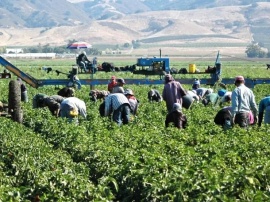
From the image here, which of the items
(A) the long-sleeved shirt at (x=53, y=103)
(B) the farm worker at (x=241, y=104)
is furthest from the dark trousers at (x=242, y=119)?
(A) the long-sleeved shirt at (x=53, y=103)

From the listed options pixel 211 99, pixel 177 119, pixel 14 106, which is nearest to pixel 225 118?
pixel 177 119

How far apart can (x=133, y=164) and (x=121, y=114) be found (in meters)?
7.10

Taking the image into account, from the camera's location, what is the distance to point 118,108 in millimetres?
17031

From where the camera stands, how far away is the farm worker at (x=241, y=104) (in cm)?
1545

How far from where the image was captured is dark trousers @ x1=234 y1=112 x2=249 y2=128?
1564cm

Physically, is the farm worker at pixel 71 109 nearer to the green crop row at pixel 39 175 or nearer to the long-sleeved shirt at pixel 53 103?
the long-sleeved shirt at pixel 53 103

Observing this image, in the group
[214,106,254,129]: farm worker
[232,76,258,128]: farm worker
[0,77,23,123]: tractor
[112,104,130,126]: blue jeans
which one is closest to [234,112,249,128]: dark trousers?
[232,76,258,128]: farm worker

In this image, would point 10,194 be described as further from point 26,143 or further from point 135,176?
point 26,143

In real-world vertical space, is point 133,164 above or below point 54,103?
above

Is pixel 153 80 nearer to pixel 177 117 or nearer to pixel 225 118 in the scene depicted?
pixel 225 118

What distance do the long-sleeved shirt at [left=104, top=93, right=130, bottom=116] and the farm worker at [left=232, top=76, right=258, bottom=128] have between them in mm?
2713

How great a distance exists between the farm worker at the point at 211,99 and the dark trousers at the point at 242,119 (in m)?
6.88

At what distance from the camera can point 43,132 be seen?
53.9ft

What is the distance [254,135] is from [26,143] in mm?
3911
